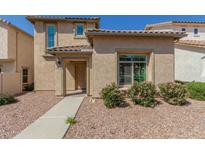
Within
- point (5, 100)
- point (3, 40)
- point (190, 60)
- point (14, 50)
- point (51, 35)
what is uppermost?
point (51, 35)

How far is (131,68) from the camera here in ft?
35.7

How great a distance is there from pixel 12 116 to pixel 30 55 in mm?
13213

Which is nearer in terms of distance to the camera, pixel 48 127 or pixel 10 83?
pixel 48 127

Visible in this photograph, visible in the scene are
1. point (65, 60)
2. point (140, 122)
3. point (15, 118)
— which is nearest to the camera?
point (140, 122)

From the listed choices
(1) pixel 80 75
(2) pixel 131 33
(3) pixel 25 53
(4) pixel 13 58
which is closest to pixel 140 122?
(2) pixel 131 33

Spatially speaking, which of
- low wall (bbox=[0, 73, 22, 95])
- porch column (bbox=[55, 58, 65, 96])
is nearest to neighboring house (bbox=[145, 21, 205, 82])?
porch column (bbox=[55, 58, 65, 96])

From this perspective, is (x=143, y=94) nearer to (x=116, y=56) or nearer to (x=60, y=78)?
(x=116, y=56)

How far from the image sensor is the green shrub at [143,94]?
8602mm

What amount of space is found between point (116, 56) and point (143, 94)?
3054mm

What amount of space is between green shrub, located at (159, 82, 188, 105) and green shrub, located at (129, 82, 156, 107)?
958 millimetres

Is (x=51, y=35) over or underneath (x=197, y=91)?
over

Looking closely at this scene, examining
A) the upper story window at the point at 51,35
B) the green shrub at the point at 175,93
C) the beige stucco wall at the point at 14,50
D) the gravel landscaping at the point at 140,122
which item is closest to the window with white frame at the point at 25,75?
the beige stucco wall at the point at 14,50

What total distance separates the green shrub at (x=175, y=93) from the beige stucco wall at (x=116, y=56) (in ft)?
4.49

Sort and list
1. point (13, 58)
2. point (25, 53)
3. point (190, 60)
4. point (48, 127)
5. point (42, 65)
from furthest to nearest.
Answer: point (25, 53), point (42, 65), point (13, 58), point (190, 60), point (48, 127)
